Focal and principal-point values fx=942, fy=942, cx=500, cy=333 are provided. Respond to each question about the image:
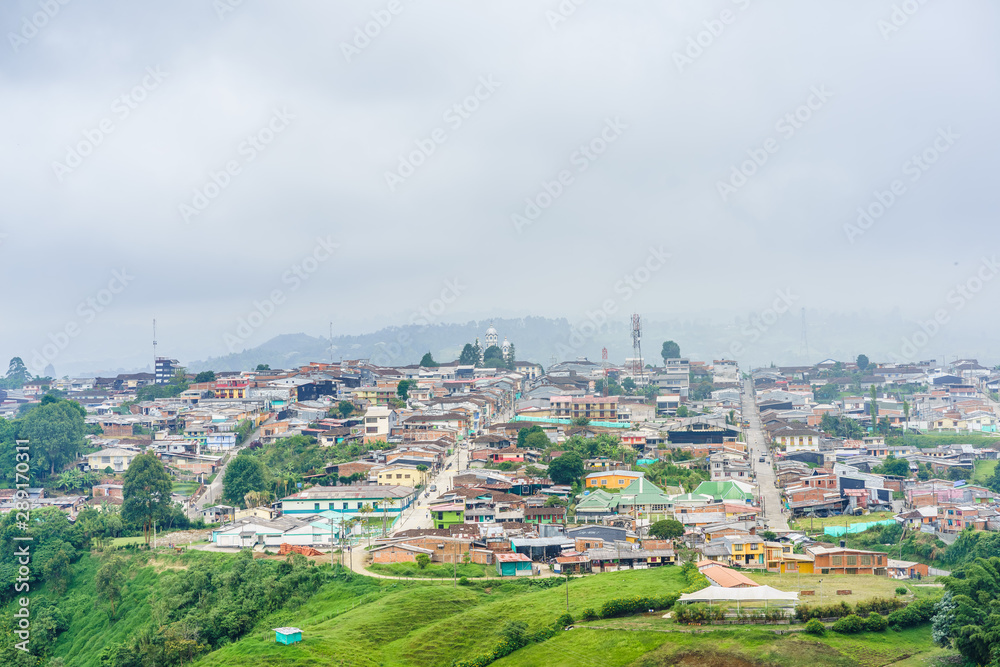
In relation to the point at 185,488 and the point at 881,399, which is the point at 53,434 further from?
the point at 881,399

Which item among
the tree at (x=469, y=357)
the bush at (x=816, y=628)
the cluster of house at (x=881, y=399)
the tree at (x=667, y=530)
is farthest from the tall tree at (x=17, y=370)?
the bush at (x=816, y=628)

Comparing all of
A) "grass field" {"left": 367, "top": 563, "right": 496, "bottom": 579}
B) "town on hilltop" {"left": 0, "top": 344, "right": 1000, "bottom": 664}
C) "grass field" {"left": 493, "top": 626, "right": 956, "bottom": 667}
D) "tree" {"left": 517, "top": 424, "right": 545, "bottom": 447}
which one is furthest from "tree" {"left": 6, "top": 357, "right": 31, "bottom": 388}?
"grass field" {"left": 493, "top": 626, "right": 956, "bottom": 667}

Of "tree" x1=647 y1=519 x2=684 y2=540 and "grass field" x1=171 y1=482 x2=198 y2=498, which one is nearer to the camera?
"tree" x1=647 y1=519 x2=684 y2=540

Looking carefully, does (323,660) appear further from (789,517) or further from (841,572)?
(789,517)

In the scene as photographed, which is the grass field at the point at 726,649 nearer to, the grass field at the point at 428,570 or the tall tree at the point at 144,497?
the grass field at the point at 428,570

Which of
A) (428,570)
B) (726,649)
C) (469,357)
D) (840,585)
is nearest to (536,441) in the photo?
(428,570)

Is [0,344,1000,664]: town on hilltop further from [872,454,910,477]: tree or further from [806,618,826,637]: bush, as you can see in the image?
[806,618,826,637]: bush
